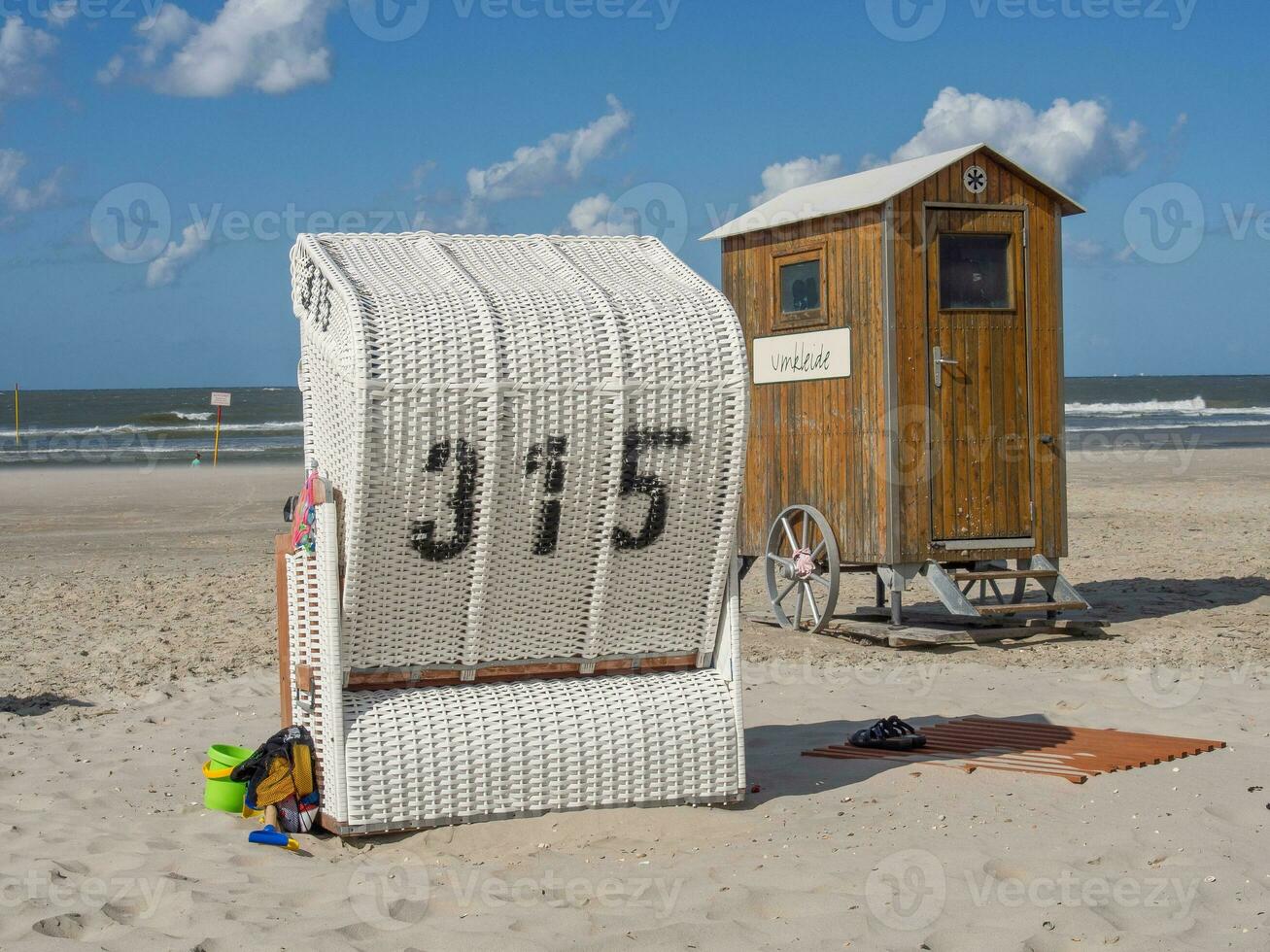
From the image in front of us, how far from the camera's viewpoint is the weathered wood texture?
958 cm

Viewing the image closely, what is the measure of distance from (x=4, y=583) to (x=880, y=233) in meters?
8.22

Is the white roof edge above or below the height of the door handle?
above

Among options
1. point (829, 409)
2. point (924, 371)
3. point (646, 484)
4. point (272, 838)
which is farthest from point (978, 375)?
point (272, 838)

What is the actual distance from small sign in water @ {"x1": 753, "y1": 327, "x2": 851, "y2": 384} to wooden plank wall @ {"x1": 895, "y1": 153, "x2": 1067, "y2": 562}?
1.70 feet

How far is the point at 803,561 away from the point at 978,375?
1850 millimetres

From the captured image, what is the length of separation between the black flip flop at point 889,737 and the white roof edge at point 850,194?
4.24m

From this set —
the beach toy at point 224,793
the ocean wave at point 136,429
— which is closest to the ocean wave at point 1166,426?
the ocean wave at point 136,429

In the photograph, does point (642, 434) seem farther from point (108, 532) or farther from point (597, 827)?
point (108, 532)

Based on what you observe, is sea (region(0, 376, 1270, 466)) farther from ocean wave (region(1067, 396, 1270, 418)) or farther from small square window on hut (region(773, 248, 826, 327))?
small square window on hut (region(773, 248, 826, 327))

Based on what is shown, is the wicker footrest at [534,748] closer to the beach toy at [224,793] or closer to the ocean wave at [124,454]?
the beach toy at [224,793]

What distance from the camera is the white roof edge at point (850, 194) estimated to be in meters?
9.57

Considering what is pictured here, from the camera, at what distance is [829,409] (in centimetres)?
1009

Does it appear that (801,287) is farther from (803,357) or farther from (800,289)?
(803,357)

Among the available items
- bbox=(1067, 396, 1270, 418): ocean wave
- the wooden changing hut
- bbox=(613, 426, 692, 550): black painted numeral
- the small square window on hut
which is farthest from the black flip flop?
bbox=(1067, 396, 1270, 418): ocean wave
